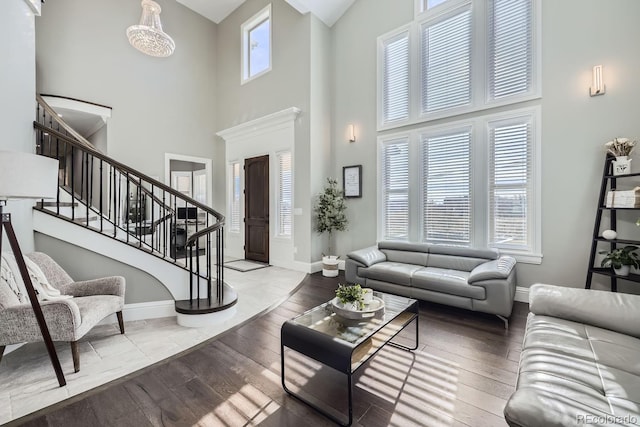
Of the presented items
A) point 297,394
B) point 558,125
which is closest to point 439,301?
point 297,394

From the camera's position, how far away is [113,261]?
2.99 metres

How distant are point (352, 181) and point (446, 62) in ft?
7.86

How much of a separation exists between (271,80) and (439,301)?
5.40 meters

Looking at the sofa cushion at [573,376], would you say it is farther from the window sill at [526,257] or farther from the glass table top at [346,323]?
the window sill at [526,257]

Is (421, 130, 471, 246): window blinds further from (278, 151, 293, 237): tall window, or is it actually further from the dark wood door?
the dark wood door

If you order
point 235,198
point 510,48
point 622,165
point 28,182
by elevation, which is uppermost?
point 510,48

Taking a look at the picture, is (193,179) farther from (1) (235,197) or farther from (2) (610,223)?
(2) (610,223)

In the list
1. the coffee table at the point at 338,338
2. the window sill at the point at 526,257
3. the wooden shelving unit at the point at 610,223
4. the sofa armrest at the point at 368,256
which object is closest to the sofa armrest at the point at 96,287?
the coffee table at the point at 338,338

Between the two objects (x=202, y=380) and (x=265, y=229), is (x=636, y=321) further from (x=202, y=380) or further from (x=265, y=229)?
(x=265, y=229)

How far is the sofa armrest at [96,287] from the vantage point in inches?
103

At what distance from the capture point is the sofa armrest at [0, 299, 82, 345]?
76.0 inches

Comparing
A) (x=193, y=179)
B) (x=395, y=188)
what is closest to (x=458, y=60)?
(x=395, y=188)

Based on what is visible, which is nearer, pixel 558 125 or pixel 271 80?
pixel 558 125

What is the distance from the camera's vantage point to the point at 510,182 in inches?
148
